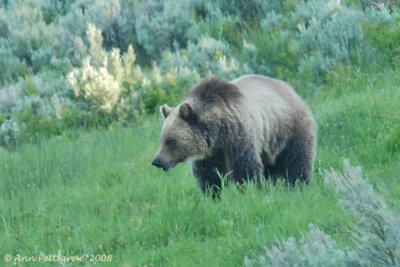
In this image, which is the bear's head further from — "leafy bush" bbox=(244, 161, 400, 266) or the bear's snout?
"leafy bush" bbox=(244, 161, 400, 266)

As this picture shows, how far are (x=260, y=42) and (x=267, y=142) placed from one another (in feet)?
20.8

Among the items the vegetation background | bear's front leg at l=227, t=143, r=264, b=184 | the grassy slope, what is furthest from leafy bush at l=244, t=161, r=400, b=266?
bear's front leg at l=227, t=143, r=264, b=184

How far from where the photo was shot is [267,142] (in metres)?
8.47

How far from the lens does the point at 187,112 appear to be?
8156 millimetres

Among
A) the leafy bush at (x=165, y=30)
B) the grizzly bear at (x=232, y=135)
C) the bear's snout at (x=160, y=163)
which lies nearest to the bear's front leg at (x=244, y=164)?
the grizzly bear at (x=232, y=135)

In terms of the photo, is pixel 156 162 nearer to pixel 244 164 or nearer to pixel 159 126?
pixel 244 164

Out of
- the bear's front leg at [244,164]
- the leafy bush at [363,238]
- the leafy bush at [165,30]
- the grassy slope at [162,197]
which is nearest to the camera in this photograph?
the leafy bush at [363,238]

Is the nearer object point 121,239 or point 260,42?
point 121,239

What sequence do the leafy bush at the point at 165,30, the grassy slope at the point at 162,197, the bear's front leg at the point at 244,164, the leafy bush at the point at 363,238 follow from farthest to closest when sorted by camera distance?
the leafy bush at the point at 165,30
the bear's front leg at the point at 244,164
the grassy slope at the point at 162,197
the leafy bush at the point at 363,238

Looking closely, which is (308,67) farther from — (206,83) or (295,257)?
(295,257)

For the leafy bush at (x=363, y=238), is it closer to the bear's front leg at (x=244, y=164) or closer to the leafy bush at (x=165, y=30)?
the bear's front leg at (x=244, y=164)

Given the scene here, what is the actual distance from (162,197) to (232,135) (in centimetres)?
84

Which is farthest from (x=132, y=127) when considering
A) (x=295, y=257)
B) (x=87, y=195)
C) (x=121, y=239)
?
(x=295, y=257)

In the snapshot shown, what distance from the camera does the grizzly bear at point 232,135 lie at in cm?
807
